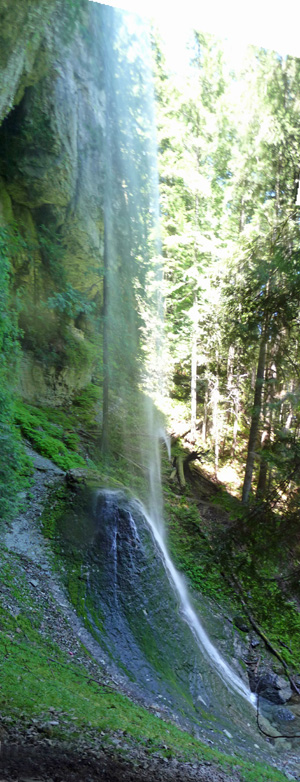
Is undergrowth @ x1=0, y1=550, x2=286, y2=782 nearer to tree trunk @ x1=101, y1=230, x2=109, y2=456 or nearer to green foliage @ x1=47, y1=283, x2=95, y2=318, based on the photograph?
tree trunk @ x1=101, y1=230, x2=109, y2=456

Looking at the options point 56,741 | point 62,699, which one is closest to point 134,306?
point 62,699

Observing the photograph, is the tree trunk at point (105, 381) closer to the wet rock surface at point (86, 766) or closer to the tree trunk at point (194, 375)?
the tree trunk at point (194, 375)

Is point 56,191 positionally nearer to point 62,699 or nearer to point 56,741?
point 62,699

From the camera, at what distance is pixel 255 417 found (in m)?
3.14

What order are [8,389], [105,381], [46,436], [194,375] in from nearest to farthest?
[8,389] < [46,436] < [105,381] < [194,375]

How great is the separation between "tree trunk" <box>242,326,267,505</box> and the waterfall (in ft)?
1.80

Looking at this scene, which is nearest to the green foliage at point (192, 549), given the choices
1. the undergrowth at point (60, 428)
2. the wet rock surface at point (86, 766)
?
the undergrowth at point (60, 428)

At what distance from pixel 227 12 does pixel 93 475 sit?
9.02 feet

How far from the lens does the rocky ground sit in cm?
189

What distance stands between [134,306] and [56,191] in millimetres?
781

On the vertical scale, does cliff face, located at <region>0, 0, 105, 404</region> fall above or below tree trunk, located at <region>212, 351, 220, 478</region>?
above

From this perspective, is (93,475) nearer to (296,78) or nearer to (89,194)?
(89,194)

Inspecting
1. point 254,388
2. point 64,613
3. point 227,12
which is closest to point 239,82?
point 227,12

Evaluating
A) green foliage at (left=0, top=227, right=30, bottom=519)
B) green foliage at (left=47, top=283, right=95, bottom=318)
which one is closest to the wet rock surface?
green foliage at (left=0, top=227, right=30, bottom=519)
